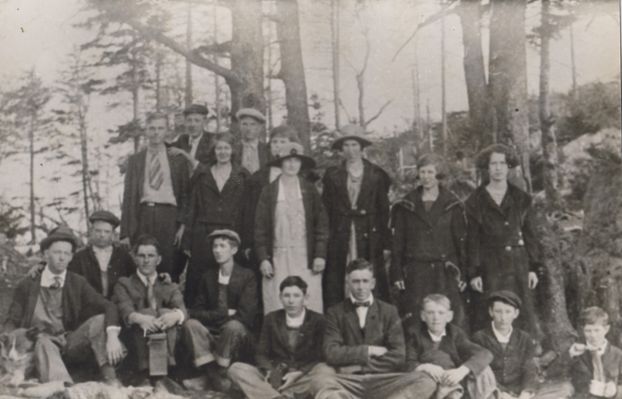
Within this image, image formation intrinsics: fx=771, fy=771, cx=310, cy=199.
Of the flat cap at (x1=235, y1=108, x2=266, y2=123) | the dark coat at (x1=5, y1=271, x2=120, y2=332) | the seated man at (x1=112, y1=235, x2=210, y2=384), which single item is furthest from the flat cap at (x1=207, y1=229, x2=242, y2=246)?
the flat cap at (x1=235, y1=108, x2=266, y2=123)

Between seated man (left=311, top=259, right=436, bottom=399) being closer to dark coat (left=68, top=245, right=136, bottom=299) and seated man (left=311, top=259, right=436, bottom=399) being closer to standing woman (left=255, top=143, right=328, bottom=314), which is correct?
standing woman (left=255, top=143, right=328, bottom=314)

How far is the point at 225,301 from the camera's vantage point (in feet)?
15.8

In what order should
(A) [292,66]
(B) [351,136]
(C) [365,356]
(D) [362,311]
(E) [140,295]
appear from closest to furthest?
(C) [365,356] < (D) [362,311] < (E) [140,295] < (B) [351,136] < (A) [292,66]

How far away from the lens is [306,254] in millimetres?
4945

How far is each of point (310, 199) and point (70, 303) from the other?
5.35 feet

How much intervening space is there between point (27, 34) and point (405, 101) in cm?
264

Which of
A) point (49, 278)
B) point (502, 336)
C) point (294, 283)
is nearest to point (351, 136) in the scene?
point (294, 283)

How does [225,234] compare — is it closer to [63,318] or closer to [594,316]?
[63,318]

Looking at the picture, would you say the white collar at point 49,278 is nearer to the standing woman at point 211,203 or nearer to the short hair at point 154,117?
the standing woman at point 211,203

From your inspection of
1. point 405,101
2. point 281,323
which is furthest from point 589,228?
point 281,323

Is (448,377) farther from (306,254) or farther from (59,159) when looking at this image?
(59,159)

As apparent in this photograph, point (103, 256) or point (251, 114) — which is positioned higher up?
point (251, 114)

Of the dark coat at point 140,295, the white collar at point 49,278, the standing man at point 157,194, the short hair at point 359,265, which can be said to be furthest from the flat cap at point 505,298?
the white collar at point 49,278

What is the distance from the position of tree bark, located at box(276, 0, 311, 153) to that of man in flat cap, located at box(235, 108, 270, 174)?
25 centimetres
